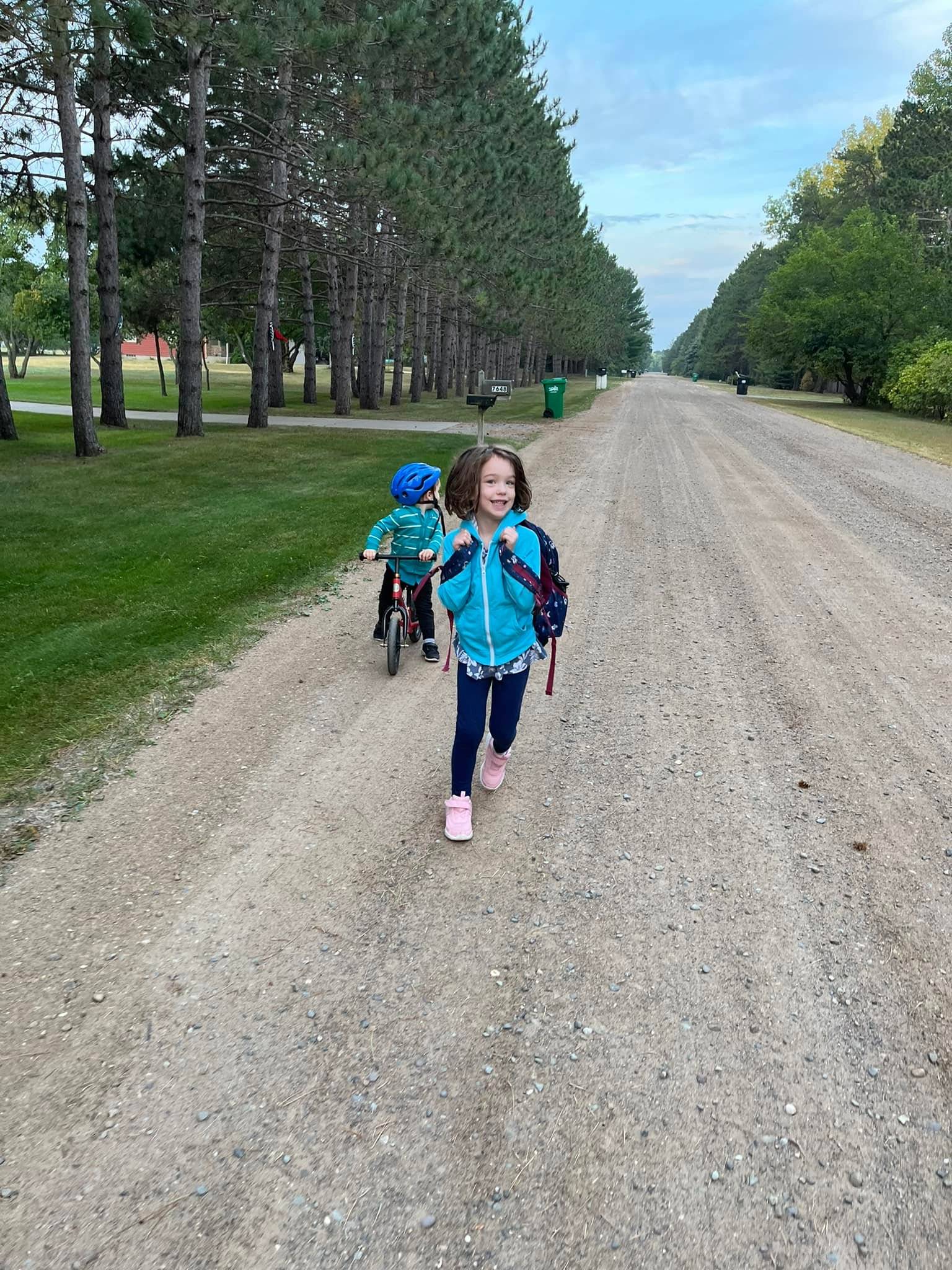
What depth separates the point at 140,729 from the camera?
4629mm

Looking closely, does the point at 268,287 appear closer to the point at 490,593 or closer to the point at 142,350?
the point at 490,593

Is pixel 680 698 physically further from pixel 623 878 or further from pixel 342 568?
pixel 342 568

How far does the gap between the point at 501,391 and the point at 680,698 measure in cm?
1156

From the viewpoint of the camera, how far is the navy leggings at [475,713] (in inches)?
145

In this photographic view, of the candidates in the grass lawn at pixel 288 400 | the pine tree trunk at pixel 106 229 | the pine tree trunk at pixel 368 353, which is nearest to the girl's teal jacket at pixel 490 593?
the pine tree trunk at pixel 106 229

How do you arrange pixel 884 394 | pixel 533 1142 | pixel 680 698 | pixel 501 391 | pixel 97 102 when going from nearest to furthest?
pixel 533 1142, pixel 680 698, pixel 501 391, pixel 97 102, pixel 884 394

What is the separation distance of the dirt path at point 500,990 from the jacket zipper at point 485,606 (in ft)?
2.69

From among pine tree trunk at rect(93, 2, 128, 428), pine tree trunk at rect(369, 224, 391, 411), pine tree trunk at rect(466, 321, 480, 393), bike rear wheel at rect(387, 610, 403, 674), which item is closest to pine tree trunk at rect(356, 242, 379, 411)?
pine tree trunk at rect(369, 224, 391, 411)

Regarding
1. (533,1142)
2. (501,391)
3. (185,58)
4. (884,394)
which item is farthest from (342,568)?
(884,394)

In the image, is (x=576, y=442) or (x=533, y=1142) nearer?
(x=533, y=1142)

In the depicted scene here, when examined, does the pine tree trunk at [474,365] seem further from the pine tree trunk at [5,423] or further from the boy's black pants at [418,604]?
the boy's black pants at [418,604]

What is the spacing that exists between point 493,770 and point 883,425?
28277 mm

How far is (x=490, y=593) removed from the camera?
3.58 meters

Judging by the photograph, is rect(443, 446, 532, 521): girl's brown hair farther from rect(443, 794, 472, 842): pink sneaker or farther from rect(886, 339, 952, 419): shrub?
rect(886, 339, 952, 419): shrub
